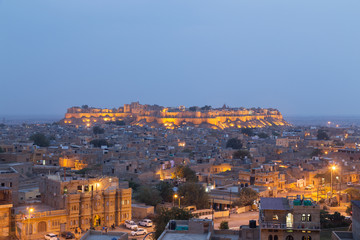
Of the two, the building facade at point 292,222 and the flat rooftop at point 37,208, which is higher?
the building facade at point 292,222

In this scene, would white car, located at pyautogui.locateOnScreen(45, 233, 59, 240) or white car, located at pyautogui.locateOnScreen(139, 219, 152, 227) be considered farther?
white car, located at pyautogui.locateOnScreen(139, 219, 152, 227)

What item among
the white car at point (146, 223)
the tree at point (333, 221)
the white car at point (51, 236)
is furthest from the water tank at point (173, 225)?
the tree at point (333, 221)

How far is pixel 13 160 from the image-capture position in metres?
35.5

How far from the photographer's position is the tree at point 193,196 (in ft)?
87.1

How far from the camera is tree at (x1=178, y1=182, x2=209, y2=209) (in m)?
26.6

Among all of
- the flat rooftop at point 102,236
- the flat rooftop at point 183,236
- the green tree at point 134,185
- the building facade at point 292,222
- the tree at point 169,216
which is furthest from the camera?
the green tree at point 134,185

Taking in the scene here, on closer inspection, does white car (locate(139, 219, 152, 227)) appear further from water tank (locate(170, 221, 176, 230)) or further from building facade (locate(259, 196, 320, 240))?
building facade (locate(259, 196, 320, 240))

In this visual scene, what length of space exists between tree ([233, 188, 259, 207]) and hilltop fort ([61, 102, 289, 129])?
8659 centimetres

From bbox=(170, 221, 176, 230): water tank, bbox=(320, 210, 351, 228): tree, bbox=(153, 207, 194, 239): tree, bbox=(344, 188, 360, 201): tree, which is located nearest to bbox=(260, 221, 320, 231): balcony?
bbox=(170, 221, 176, 230): water tank

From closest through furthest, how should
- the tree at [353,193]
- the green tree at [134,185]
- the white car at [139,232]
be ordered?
the white car at [139,232] < the tree at [353,193] < the green tree at [134,185]

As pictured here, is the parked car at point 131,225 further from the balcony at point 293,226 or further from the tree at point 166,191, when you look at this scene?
the balcony at point 293,226

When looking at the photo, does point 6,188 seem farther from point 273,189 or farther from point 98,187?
point 273,189

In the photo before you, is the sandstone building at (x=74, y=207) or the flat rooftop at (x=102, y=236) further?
the sandstone building at (x=74, y=207)

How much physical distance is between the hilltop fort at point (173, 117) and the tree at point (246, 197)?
3409 inches
